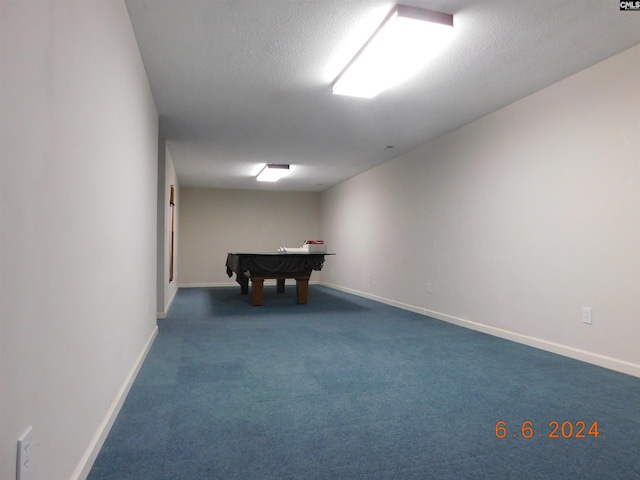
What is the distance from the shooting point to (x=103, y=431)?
167 centimetres

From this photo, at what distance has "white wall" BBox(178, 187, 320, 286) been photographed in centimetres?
866

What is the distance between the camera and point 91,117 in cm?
153

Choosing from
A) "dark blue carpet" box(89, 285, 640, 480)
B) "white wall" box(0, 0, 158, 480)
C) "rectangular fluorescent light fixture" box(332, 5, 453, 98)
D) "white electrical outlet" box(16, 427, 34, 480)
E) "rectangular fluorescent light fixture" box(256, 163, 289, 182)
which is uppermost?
"rectangular fluorescent light fixture" box(332, 5, 453, 98)

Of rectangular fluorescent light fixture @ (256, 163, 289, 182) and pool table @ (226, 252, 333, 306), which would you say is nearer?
pool table @ (226, 252, 333, 306)

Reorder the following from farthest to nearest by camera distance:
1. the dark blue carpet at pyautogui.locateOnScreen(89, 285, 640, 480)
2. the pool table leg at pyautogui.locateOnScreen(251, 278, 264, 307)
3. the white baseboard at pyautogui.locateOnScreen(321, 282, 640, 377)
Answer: the pool table leg at pyautogui.locateOnScreen(251, 278, 264, 307)
the white baseboard at pyautogui.locateOnScreen(321, 282, 640, 377)
the dark blue carpet at pyautogui.locateOnScreen(89, 285, 640, 480)

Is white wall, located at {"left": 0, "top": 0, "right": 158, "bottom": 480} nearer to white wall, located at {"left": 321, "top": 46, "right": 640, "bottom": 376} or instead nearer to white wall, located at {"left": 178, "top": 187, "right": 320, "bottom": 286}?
white wall, located at {"left": 321, "top": 46, "right": 640, "bottom": 376}

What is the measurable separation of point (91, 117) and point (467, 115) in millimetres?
3574

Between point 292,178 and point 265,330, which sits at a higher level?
point 292,178

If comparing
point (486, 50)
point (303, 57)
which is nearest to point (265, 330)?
point (303, 57)

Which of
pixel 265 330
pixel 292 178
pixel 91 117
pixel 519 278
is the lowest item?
pixel 265 330

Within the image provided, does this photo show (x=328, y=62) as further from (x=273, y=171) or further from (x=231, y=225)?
(x=231, y=225)

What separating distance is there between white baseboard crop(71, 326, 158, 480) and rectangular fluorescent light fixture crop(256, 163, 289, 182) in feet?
14.3

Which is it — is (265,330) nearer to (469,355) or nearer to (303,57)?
(469,355)

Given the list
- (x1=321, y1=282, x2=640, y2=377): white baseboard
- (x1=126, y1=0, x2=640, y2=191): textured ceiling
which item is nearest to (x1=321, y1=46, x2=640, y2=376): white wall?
(x1=321, y1=282, x2=640, y2=377): white baseboard
